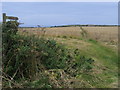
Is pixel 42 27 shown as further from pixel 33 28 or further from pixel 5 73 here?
pixel 5 73

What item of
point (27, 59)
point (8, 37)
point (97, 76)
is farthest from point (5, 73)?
point (97, 76)

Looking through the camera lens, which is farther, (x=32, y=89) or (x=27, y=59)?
(x=27, y=59)

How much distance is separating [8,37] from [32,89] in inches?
55.7

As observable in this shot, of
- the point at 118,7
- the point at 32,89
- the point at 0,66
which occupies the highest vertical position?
the point at 118,7

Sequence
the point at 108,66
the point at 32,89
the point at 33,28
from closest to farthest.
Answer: the point at 32,89 → the point at 33,28 → the point at 108,66

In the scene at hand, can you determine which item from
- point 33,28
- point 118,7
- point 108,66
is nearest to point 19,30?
point 33,28

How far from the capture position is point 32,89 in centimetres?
383

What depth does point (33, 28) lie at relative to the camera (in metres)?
5.08

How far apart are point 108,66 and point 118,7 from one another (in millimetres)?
2321

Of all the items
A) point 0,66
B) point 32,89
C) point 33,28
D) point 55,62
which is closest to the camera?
point 32,89

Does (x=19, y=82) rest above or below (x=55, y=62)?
below

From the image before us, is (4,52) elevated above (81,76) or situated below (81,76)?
above

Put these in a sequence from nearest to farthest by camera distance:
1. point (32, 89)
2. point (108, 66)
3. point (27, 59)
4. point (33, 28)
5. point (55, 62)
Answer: point (32, 89) < point (27, 59) < point (55, 62) < point (33, 28) < point (108, 66)

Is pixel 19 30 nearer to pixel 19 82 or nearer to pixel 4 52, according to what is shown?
pixel 4 52
